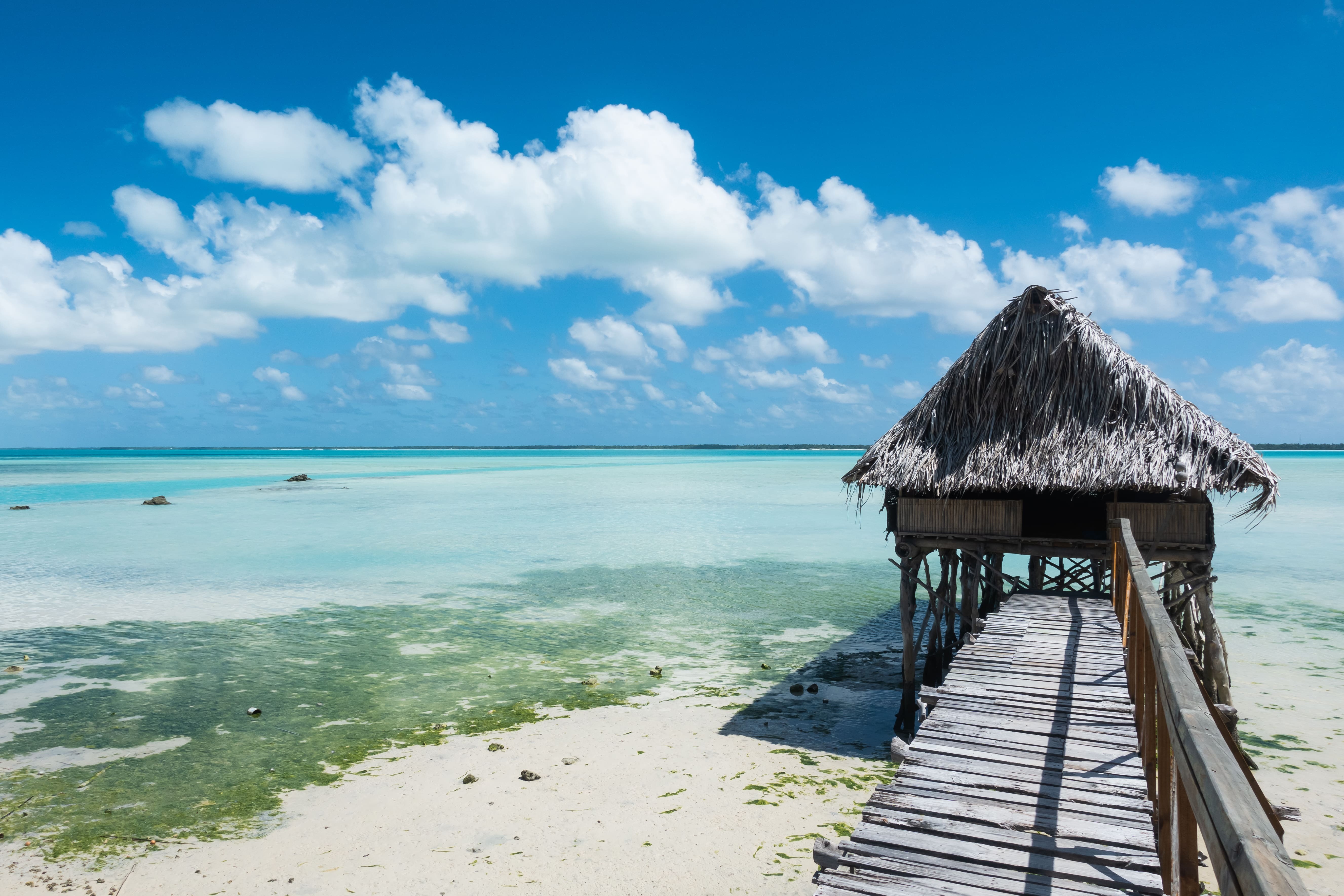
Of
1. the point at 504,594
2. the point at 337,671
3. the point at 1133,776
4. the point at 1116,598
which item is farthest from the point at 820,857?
the point at 504,594

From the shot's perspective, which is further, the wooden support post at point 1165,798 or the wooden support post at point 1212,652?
the wooden support post at point 1212,652

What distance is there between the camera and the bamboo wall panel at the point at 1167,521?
9430 millimetres

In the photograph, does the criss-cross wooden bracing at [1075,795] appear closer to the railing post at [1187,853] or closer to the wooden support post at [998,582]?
the railing post at [1187,853]

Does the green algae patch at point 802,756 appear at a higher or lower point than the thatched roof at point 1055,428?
lower

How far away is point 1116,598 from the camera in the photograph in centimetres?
774

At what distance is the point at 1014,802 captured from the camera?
4215mm

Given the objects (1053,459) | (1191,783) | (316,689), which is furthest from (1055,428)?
(316,689)

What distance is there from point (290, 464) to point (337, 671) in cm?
11396

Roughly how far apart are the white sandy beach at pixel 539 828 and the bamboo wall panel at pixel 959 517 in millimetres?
3308

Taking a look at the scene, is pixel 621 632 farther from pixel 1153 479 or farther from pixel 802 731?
pixel 1153 479

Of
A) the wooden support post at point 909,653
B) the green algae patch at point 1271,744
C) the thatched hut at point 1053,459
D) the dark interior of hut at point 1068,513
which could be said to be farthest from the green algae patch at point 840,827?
the green algae patch at point 1271,744

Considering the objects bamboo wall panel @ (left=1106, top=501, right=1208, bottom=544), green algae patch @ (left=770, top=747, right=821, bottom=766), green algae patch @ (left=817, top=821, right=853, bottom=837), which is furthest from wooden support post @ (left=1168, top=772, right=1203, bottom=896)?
bamboo wall panel @ (left=1106, top=501, right=1208, bottom=544)

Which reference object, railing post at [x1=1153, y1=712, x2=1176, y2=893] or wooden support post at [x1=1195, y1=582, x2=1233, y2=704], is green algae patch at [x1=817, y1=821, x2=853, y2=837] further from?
wooden support post at [x1=1195, y1=582, x2=1233, y2=704]

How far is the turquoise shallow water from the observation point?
8.66 metres
